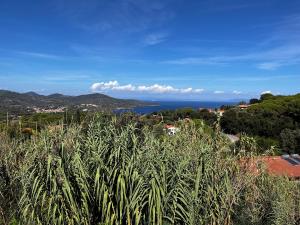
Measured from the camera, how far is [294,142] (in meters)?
36.5

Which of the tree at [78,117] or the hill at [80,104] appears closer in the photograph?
the tree at [78,117]

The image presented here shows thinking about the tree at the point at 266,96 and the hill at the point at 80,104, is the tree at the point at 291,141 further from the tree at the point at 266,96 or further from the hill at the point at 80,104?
the tree at the point at 266,96

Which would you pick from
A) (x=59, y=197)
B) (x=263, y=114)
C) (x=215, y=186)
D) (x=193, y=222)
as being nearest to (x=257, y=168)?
(x=215, y=186)

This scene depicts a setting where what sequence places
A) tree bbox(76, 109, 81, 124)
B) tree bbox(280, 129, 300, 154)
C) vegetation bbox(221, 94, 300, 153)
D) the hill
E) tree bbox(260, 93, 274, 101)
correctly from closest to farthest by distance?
tree bbox(76, 109, 81, 124) < the hill < tree bbox(280, 129, 300, 154) < vegetation bbox(221, 94, 300, 153) < tree bbox(260, 93, 274, 101)

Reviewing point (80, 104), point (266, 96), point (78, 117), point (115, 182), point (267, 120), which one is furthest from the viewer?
point (266, 96)

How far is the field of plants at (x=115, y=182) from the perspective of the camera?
146 inches

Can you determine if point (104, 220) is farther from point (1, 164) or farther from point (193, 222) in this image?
point (1, 164)

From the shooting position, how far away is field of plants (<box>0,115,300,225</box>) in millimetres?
3697

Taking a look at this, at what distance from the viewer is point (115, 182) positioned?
383cm

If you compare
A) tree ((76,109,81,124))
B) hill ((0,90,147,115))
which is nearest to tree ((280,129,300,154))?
hill ((0,90,147,115))

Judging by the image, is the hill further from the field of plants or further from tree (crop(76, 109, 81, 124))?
the field of plants

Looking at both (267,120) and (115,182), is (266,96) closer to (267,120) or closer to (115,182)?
(267,120)

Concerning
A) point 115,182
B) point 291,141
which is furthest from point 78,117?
point 291,141

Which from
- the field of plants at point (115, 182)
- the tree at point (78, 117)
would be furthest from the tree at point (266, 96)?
the field of plants at point (115, 182)
